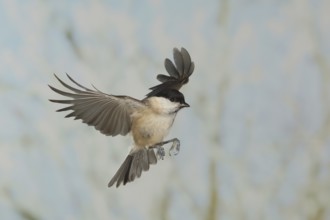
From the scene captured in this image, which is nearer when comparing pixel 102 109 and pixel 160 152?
pixel 102 109

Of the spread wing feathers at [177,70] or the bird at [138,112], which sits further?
the spread wing feathers at [177,70]

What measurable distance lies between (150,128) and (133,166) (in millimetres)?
147

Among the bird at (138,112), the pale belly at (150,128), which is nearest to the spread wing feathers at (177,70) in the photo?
the bird at (138,112)

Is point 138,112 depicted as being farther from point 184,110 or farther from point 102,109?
point 184,110

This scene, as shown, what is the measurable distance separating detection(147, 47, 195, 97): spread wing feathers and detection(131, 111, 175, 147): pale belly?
11 centimetres

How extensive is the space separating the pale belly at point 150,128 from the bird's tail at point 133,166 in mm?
54

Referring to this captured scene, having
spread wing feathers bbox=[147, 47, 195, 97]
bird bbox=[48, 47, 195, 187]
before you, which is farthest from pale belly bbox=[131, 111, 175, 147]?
spread wing feathers bbox=[147, 47, 195, 97]

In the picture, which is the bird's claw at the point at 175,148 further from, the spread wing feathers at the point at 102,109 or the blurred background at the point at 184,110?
the spread wing feathers at the point at 102,109

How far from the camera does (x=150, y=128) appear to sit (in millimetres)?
1357

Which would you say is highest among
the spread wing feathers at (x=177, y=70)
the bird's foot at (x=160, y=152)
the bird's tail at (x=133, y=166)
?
the spread wing feathers at (x=177, y=70)

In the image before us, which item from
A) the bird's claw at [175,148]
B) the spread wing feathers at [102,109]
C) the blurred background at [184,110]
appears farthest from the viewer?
the bird's claw at [175,148]

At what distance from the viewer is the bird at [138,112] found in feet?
4.27

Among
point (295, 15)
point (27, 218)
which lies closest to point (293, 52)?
point (295, 15)

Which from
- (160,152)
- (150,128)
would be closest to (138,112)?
(150,128)
